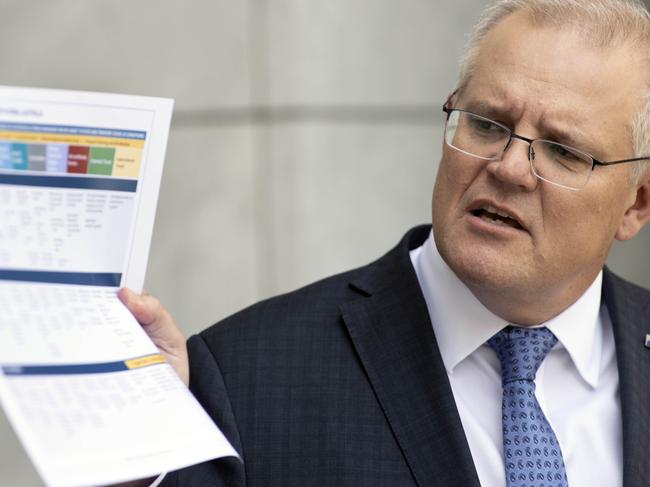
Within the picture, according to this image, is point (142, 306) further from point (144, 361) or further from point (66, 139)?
point (66, 139)

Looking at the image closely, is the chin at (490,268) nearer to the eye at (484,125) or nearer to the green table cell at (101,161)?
the eye at (484,125)

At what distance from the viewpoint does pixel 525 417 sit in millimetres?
2383

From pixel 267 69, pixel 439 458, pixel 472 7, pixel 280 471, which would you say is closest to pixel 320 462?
pixel 280 471

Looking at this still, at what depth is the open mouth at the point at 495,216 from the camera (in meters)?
2.37

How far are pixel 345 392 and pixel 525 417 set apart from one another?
40 centimetres

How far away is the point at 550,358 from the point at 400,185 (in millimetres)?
2263

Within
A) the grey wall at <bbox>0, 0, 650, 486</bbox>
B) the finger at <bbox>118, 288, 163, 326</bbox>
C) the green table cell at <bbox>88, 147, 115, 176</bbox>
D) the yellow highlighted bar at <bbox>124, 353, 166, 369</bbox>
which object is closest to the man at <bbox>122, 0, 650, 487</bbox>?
the finger at <bbox>118, 288, 163, 326</bbox>

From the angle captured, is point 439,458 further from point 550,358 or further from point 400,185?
point 400,185

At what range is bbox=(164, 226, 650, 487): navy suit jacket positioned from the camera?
2.31 metres

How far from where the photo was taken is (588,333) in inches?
103

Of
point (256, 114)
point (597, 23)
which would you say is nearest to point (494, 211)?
point (597, 23)

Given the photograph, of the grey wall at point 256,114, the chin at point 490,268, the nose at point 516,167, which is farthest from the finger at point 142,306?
the grey wall at point 256,114

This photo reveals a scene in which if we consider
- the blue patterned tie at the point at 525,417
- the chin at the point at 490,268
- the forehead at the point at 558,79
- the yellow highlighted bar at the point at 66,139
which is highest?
the forehead at the point at 558,79

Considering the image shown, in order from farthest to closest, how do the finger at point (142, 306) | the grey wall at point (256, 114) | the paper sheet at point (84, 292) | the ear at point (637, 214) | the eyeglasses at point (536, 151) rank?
the grey wall at point (256, 114), the ear at point (637, 214), the eyeglasses at point (536, 151), the finger at point (142, 306), the paper sheet at point (84, 292)
